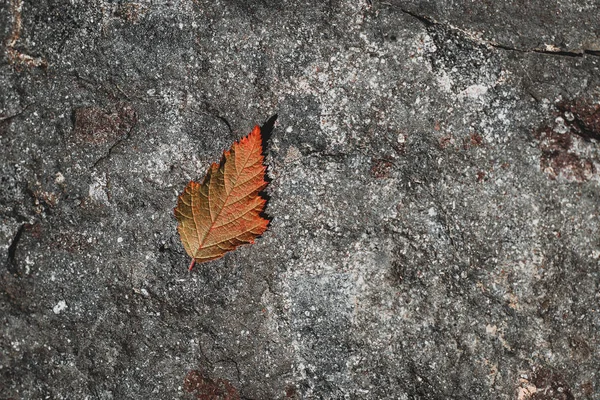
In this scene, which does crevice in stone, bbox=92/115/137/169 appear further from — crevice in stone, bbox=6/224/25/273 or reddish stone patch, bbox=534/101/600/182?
reddish stone patch, bbox=534/101/600/182

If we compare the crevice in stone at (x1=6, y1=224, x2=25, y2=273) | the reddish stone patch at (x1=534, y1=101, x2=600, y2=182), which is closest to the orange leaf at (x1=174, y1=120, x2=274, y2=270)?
the crevice in stone at (x1=6, y1=224, x2=25, y2=273)

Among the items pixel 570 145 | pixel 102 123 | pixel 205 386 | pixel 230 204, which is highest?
pixel 102 123

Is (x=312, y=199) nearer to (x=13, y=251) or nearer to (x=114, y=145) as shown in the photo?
(x=114, y=145)

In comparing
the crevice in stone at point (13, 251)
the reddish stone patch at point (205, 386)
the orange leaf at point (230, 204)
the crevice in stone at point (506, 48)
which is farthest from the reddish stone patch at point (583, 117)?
the crevice in stone at point (13, 251)

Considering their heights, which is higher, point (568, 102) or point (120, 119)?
point (120, 119)

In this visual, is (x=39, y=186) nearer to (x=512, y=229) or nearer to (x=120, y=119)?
(x=120, y=119)

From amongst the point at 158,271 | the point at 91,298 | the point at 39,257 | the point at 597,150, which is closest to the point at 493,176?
the point at 597,150

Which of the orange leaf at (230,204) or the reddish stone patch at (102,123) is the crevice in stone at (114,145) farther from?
the orange leaf at (230,204)

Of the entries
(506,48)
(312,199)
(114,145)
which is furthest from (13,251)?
(506,48)

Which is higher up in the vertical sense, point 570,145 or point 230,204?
point 230,204
